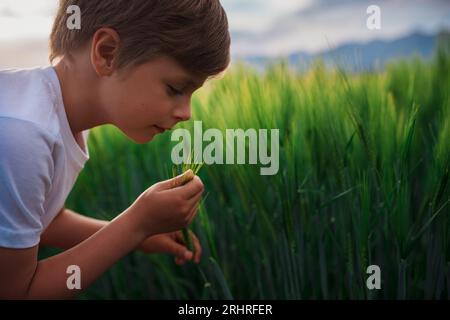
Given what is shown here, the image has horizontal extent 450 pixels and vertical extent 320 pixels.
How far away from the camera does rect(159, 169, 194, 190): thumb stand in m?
0.68

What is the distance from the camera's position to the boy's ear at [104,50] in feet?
2.33

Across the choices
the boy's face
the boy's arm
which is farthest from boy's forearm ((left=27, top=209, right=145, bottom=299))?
the boy's face

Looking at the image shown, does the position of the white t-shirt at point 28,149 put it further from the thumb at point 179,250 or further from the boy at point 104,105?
the thumb at point 179,250

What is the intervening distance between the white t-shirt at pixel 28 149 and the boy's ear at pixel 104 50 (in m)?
0.06

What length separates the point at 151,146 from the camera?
1008mm

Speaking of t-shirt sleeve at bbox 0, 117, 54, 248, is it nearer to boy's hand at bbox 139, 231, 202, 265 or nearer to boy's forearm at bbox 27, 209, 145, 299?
boy's forearm at bbox 27, 209, 145, 299

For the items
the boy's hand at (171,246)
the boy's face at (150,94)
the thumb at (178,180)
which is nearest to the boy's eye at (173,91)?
the boy's face at (150,94)

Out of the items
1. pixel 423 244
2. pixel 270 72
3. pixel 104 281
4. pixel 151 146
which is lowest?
pixel 104 281

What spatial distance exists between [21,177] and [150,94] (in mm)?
174
